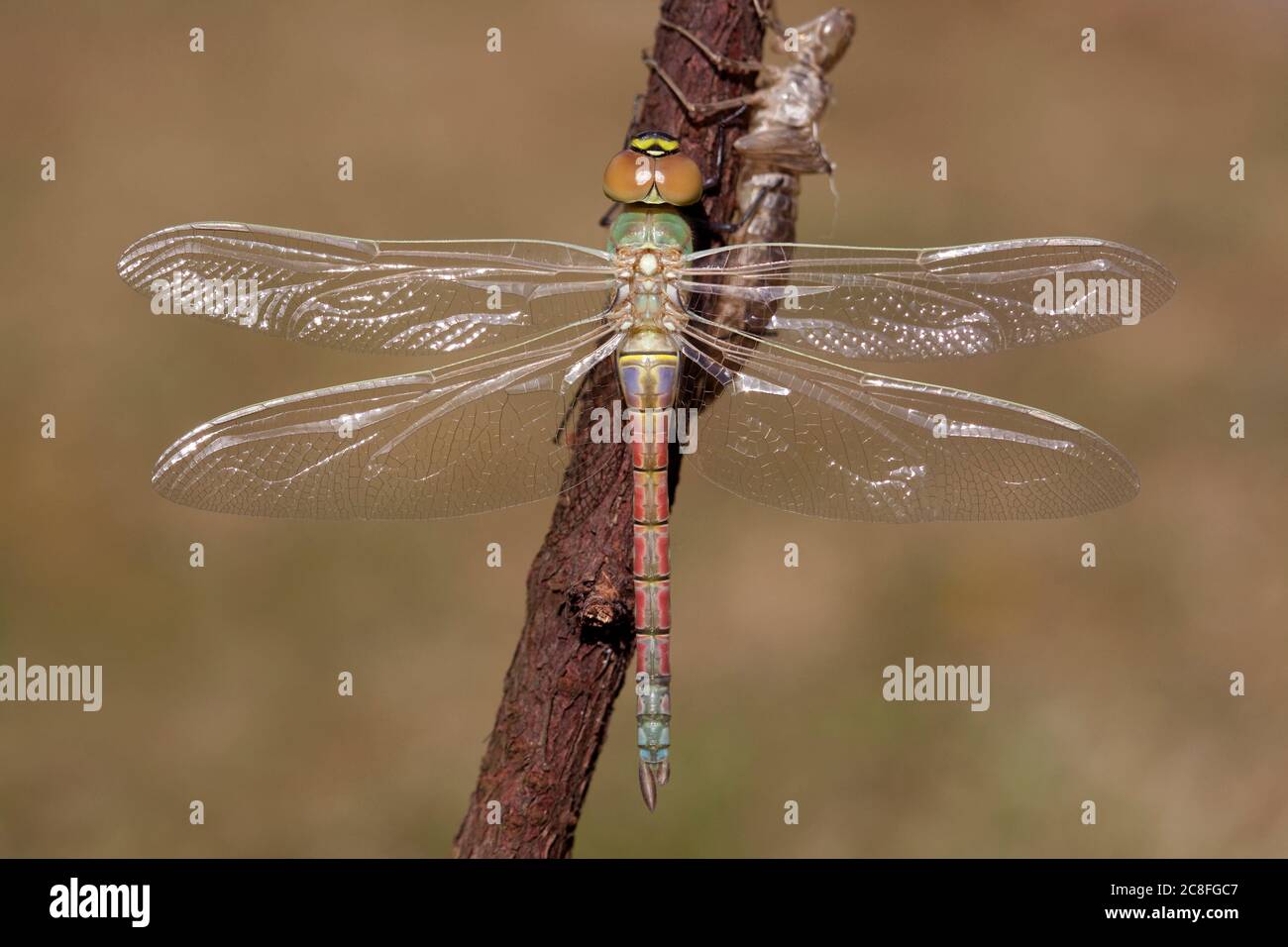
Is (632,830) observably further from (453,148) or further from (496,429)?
(453,148)

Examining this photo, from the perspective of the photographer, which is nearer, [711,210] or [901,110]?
[711,210]

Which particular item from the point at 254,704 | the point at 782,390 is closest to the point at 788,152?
the point at 782,390
